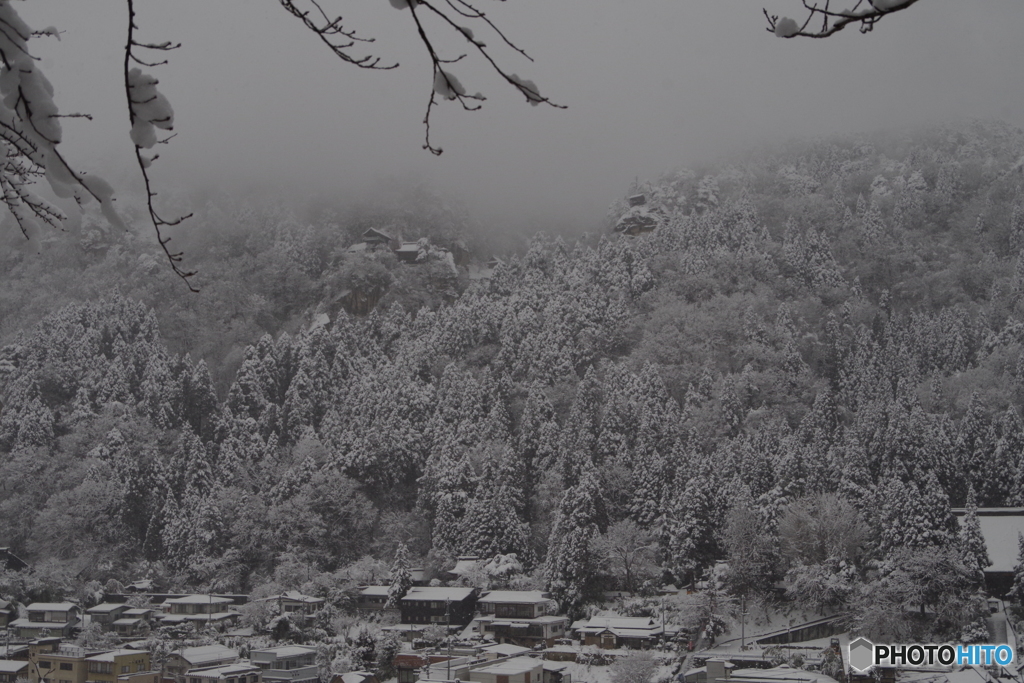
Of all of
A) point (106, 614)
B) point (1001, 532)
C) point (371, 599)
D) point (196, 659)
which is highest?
point (1001, 532)

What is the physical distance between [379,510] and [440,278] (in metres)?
27.0

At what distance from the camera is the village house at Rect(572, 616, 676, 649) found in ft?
84.4

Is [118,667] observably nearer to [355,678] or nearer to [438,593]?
[355,678]

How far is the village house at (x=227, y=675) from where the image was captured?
23.6 m

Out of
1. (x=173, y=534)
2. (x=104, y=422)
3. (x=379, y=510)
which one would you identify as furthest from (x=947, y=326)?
(x=104, y=422)

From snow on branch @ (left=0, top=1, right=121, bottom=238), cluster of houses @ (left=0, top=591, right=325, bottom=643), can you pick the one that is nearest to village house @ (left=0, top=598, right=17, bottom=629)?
cluster of houses @ (left=0, top=591, right=325, bottom=643)

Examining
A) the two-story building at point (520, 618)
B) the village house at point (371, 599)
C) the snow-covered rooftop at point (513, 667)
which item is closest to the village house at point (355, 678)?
the snow-covered rooftop at point (513, 667)

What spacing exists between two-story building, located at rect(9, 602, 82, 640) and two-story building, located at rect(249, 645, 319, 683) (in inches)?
318

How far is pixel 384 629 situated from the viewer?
2906 cm

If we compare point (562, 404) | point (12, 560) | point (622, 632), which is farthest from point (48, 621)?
point (562, 404)

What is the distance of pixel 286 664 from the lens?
25.0 meters

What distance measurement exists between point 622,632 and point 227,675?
33.2ft

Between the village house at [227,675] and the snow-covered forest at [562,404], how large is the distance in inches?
287

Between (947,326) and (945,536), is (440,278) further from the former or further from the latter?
(945,536)
